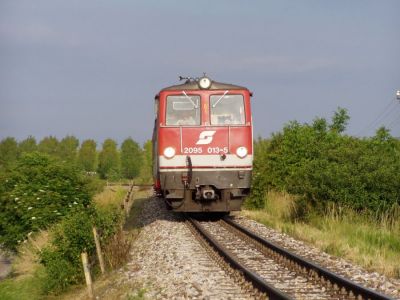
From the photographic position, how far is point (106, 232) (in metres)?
12.5

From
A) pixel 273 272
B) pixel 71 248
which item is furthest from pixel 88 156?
pixel 273 272

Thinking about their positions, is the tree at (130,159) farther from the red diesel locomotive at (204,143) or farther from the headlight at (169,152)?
the headlight at (169,152)

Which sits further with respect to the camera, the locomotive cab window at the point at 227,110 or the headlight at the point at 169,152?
the locomotive cab window at the point at 227,110

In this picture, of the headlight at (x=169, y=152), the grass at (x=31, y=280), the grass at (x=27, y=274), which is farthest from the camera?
the headlight at (x=169, y=152)

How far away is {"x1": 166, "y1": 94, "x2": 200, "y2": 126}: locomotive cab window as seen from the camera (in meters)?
14.9

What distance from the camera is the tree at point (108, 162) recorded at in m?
95.4

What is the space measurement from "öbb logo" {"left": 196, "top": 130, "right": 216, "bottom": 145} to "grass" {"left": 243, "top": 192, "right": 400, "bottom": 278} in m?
2.75

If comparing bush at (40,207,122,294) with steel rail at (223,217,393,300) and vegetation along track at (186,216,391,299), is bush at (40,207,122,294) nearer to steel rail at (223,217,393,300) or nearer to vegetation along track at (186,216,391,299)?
vegetation along track at (186,216,391,299)

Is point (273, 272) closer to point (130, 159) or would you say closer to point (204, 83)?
point (204, 83)

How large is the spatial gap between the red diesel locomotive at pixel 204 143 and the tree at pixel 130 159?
264ft

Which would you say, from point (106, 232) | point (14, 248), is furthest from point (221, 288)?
A: point (14, 248)

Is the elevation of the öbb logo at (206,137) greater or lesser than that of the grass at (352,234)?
greater

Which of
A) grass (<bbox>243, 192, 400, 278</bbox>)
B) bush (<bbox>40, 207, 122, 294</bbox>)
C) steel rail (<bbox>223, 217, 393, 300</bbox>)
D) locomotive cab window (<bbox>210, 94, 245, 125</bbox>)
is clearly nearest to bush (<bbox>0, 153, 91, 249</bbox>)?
bush (<bbox>40, 207, 122, 294</bbox>)

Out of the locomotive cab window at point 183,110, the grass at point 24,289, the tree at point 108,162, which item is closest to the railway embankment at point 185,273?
the grass at point 24,289
